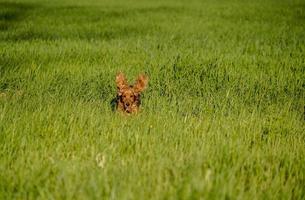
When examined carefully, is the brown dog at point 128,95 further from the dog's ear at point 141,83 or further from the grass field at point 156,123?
the grass field at point 156,123

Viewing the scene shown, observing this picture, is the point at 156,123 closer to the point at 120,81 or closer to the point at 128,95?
the point at 128,95

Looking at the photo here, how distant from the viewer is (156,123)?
11.7ft

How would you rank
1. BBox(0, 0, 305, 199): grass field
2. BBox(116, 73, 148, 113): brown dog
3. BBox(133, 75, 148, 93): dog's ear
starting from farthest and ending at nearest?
BBox(116, 73, 148, 113): brown dog, BBox(133, 75, 148, 93): dog's ear, BBox(0, 0, 305, 199): grass field

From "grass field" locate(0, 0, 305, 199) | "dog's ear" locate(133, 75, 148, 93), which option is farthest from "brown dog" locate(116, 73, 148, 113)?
"grass field" locate(0, 0, 305, 199)

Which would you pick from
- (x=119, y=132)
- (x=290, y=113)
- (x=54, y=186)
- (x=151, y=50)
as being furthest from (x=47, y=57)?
(x=54, y=186)

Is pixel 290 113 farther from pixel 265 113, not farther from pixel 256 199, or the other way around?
pixel 256 199

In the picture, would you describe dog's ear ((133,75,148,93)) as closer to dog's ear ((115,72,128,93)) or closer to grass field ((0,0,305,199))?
dog's ear ((115,72,128,93))

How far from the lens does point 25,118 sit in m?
3.51

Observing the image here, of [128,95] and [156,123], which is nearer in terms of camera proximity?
[156,123]

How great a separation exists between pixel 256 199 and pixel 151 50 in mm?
5481

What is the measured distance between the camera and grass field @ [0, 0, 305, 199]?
7.68 feet

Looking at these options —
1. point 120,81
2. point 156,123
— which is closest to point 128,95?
point 120,81

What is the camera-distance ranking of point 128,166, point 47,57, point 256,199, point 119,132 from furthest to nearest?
point 47,57 < point 119,132 < point 128,166 < point 256,199

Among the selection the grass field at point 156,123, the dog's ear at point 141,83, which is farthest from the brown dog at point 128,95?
the grass field at point 156,123
